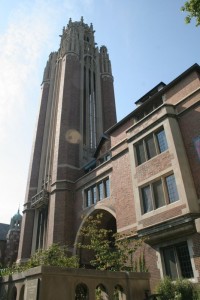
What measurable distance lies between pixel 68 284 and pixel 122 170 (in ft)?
46.7

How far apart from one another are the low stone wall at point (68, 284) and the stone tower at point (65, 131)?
1620cm

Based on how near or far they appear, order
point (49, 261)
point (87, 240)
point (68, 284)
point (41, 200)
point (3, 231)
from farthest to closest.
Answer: point (3, 231)
point (41, 200)
point (87, 240)
point (49, 261)
point (68, 284)

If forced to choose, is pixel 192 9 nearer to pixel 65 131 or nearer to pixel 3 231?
Answer: pixel 65 131

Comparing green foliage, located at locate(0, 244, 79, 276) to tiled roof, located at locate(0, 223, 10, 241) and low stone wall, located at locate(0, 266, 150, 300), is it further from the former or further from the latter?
tiled roof, located at locate(0, 223, 10, 241)

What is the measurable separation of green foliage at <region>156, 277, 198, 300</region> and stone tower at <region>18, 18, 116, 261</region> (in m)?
14.6

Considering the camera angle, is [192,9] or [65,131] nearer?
[192,9]

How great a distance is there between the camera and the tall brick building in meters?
15.6

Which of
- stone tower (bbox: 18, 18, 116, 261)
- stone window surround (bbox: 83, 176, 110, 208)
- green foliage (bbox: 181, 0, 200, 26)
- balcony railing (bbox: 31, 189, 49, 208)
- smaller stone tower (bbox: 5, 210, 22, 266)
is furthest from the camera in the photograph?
smaller stone tower (bbox: 5, 210, 22, 266)

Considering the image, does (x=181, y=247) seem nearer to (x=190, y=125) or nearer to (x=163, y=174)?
(x=163, y=174)

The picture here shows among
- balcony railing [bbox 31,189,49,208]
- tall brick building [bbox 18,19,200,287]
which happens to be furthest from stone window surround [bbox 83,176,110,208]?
balcony railing [bbox 31,189,49,208]

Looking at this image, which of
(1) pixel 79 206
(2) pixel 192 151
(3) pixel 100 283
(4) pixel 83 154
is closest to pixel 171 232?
(2) pixel 192 151

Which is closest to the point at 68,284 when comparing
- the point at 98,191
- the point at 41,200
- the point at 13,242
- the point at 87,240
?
the point at 98,191

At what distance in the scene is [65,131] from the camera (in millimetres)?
33562

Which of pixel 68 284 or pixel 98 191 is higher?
pixel 98 191
